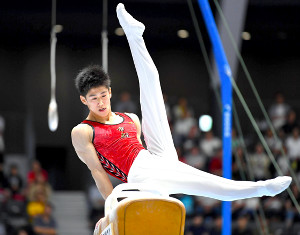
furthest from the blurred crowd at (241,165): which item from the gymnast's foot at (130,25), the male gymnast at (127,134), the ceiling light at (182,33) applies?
the gymnast's foot at (130,25)

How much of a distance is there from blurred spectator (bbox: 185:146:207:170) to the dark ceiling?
8.95 ft

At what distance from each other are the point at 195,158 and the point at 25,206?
9.94 ft

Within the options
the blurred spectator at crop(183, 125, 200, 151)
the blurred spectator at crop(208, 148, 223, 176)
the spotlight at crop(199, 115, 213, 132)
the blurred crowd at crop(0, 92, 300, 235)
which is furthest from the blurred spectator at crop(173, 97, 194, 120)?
the blurred spectator at crop(208, 148, 223, 176)

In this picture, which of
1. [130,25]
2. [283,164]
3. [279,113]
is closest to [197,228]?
[283,164]

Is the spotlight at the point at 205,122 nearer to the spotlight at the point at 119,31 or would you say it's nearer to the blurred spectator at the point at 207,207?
the spotlight at the point at 119,31

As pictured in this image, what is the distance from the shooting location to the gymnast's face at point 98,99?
17.2 ft

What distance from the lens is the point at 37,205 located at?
450 inches

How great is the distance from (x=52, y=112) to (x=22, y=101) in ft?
30.3

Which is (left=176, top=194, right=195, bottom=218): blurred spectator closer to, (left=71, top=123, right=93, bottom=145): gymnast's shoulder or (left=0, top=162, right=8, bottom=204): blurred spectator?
(left=0, top=162, right=8, bottom=204): blurred spectator

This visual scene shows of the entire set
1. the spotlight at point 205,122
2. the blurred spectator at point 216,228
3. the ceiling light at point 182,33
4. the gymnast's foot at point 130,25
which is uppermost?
the ceiling light at point 182,33

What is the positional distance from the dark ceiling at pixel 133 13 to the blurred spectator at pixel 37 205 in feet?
11.7

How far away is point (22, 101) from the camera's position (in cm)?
1549

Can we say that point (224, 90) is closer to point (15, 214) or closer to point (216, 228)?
point (216, 228)

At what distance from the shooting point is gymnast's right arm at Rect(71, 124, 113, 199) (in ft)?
17.2
